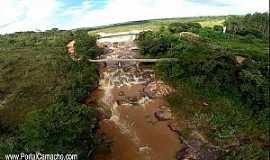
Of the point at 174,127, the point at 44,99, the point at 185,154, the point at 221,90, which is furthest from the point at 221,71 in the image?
the point at 44,99

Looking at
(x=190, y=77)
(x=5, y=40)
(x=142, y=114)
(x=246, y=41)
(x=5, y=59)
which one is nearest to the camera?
(x=142, y=114)

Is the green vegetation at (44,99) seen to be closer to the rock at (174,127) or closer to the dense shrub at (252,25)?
the rock at (174,127)

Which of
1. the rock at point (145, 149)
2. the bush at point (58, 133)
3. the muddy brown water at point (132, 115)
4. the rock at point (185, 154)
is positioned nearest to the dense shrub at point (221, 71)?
the muddy brown water at point (132, 115)

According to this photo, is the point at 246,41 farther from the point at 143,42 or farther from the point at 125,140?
the point at 125,140

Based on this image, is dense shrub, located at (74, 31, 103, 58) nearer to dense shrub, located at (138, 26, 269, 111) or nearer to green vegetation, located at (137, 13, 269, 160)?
green vegetation, located at (137, 13, 269, 160)

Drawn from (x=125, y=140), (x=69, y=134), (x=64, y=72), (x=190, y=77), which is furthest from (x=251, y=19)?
(x=69, y=134)
